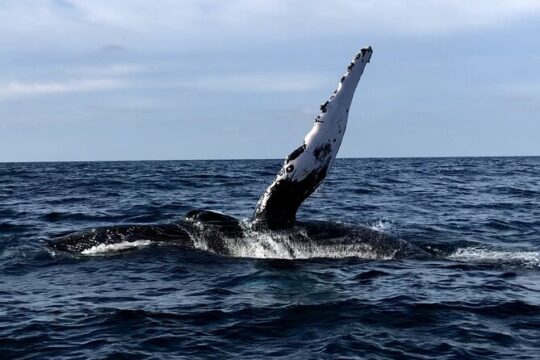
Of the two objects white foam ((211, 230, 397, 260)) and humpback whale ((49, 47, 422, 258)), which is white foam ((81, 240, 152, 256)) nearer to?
humpback whale ((49, 47, 422, 258))

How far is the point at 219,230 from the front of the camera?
1189 centimetres

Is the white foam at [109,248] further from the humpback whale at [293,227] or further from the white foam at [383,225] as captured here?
the white foam at [383,225]

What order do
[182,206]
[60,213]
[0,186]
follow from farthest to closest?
[0,186] → [182,206] → [60,213]

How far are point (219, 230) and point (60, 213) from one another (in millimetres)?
8888

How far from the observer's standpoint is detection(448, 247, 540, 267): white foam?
12117 millimetres

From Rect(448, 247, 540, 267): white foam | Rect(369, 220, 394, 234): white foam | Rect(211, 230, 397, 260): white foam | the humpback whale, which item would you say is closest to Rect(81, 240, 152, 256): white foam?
the humpback whale

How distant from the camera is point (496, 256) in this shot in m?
12.7

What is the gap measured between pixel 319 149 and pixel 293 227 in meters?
1.65

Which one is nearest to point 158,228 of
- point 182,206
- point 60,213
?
point 60,213

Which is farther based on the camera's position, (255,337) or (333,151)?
(333,151)

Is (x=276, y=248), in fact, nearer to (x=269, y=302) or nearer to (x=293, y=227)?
(x=293, y=227)

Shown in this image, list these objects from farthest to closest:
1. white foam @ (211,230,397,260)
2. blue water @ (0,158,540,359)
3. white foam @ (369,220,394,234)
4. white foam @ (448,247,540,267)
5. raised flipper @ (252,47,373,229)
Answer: white foam @ (369,220,394,234)
white foam @ (448,247,540,267)
white foam @ (211,230,397,260)
raised flipper @ (252,47,373,229)
blue water @ (0,158,540,359)

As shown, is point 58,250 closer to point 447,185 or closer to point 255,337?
point 255,337

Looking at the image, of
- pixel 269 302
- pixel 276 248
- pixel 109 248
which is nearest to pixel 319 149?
pixel 276 248
